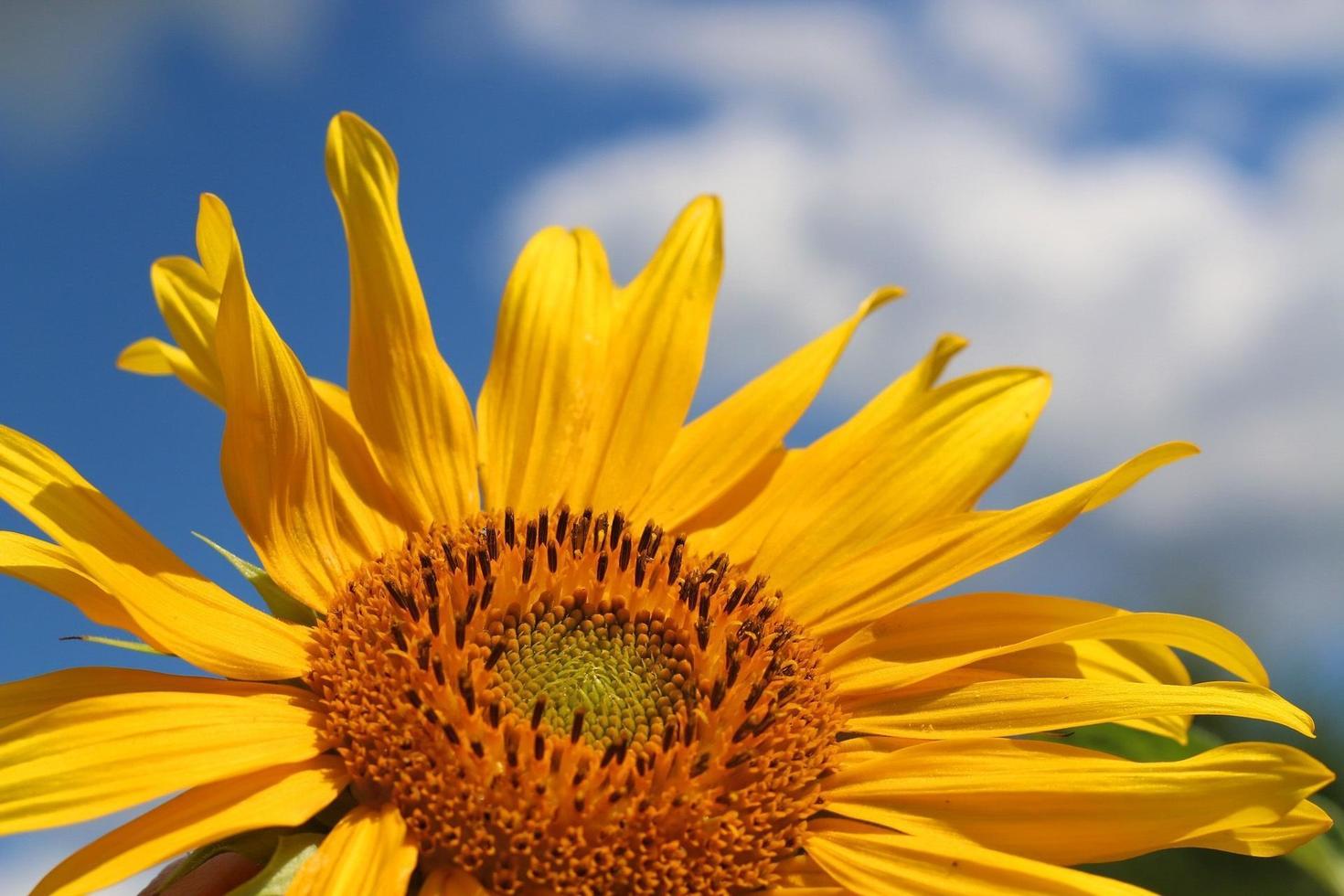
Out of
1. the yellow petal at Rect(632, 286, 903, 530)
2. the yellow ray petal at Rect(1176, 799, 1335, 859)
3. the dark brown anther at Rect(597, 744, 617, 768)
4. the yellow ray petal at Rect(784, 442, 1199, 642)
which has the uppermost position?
the yellow petal at Rect(632, 286, 903, 530)

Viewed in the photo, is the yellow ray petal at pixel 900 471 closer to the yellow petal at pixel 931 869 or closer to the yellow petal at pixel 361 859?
the yellow petal at pixel 931 869

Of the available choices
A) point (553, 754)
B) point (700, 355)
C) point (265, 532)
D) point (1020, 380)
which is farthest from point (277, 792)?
point (1020, 380)

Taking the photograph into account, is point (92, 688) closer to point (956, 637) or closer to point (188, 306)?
point (188, 306)

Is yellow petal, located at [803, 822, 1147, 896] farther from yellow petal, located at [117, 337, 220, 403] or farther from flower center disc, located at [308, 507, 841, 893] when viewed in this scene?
yellow petal, located at [117, 337, 220, 403]

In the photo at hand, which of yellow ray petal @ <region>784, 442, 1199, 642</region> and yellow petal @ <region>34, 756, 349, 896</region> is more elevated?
yellow ray petal @ <region>784, 442, 1199, 642</region>

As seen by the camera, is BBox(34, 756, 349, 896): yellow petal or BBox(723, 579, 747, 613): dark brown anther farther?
BBox(723, 579, 747, 613): dark brown anther

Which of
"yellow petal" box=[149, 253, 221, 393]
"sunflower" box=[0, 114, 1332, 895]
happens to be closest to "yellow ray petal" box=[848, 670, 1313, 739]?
"sunflower" box=[0, 114, 1332, 895]

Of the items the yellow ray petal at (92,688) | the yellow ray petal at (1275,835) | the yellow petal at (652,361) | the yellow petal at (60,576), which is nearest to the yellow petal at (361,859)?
the yellow ray petal at (92,688)

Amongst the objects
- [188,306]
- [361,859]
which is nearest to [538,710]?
[361,859]
